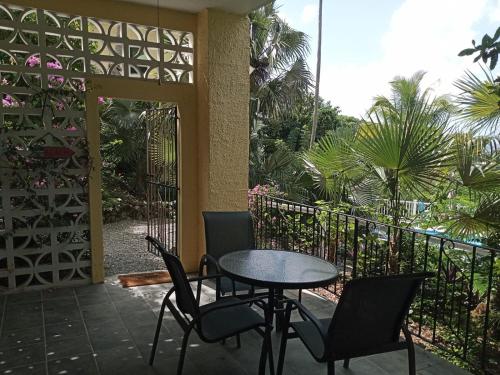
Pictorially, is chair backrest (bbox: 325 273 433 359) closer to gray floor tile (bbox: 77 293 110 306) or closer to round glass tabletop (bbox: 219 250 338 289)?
round glass tabletop (bbox: 219 250 338 289)

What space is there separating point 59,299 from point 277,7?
377 inches

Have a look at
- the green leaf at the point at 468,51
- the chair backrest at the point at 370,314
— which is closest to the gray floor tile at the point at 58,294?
the chair backrest at the point at 370,314

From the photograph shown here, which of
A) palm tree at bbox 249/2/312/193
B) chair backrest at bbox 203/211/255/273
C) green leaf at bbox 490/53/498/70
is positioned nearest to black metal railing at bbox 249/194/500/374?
chair backrest at bbox 203/211/255/273

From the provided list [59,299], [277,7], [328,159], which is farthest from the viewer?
[277,7]

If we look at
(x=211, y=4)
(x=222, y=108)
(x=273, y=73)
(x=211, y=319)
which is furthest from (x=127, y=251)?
(x=273, y=73)

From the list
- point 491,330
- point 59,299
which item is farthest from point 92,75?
point 491,330

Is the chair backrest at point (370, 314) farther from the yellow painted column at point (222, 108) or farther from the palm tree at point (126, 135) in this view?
the palm tree at point (126, 135)

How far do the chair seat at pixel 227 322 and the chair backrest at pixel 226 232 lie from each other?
825 mm

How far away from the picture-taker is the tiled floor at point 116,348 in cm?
238

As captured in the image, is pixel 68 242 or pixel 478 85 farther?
pixel 68 242

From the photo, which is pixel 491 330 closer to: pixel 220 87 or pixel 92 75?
pixel 220 87

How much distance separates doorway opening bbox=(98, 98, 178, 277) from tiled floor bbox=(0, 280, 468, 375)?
123 centimetres

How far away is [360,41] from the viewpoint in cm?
1909

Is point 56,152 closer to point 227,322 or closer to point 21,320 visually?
point 21,320
